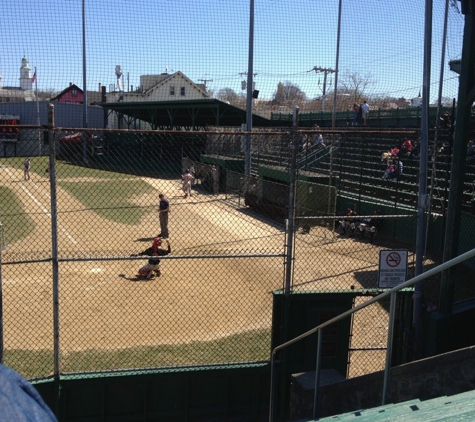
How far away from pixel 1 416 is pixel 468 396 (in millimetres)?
3728

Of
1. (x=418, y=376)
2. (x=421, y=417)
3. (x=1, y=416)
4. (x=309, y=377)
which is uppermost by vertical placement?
(x=1, y=416)

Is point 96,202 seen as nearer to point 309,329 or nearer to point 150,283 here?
point 150,283

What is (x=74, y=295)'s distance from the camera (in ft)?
37.4

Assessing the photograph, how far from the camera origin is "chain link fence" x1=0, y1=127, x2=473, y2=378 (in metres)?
8.33

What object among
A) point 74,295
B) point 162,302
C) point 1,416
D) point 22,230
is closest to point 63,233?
point 22,230

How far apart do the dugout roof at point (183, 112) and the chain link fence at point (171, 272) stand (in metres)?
7.55

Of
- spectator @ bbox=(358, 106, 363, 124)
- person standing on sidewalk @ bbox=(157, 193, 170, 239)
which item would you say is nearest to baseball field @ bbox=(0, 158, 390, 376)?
person standing on sidewalk @ bbox=(157, 193, 170, 239)

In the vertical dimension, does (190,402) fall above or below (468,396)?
below

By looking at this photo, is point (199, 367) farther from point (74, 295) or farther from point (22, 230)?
point (22, 230)

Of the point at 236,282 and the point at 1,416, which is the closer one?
the point at 1,416

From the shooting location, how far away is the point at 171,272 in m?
13.2

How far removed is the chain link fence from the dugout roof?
7.55m

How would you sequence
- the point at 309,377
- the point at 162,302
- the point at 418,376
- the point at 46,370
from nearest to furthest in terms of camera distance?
1. the point at 418,376
2. the point at 309,377
3. the point at 46,370
4. the point at 162,302

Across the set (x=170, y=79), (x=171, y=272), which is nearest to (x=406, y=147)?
(x=171, y=272)
